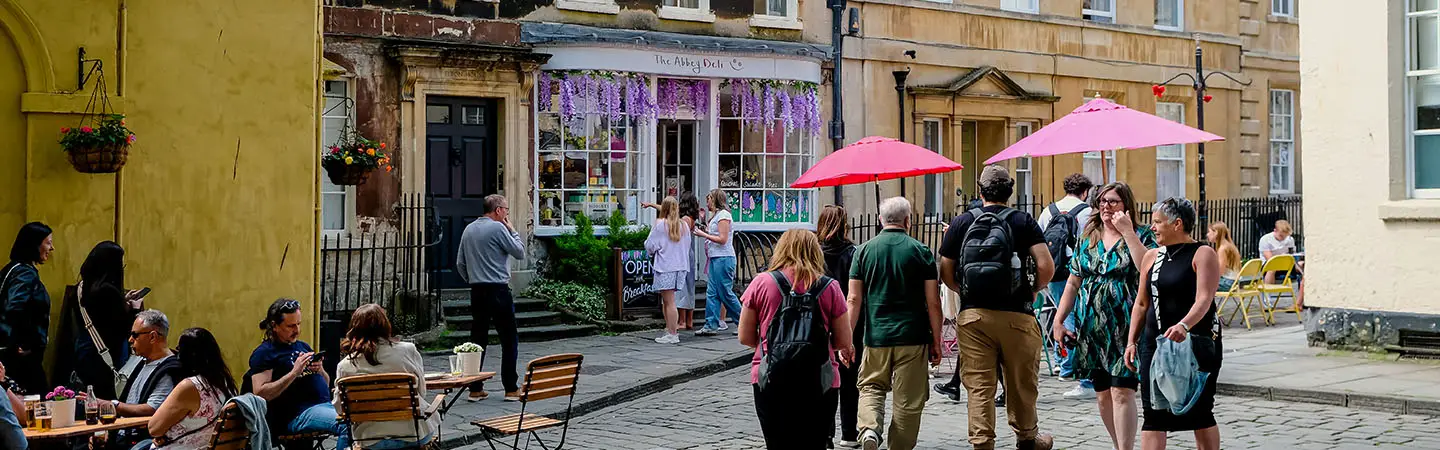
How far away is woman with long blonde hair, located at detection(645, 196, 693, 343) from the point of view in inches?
647

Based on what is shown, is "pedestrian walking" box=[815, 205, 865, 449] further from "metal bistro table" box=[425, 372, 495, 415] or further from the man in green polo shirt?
"metal bistro table" box=[425, 372, 495, 415]

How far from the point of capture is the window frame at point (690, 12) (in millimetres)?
19594

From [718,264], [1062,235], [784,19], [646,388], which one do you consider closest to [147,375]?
[646,388]

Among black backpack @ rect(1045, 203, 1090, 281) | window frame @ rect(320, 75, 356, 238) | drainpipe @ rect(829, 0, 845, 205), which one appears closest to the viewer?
black backpack @ rect(1045, 203, 1090, 281)

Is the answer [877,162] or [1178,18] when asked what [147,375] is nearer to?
[877,162]

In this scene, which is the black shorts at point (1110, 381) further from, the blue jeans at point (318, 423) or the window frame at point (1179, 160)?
the window frame at point (1179, 160)

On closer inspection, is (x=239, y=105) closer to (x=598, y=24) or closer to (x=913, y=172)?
(x=913, y=172)

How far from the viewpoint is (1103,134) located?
1171 centimetres

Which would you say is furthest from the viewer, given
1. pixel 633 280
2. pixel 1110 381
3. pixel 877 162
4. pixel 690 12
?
pixel 690 12

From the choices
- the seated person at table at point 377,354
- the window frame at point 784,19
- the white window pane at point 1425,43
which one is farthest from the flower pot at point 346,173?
the white window pane at point 1425,43

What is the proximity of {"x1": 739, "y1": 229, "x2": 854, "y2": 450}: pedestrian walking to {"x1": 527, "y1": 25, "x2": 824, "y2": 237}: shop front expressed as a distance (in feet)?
35.0

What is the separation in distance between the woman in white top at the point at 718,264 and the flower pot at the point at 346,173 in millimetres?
3553

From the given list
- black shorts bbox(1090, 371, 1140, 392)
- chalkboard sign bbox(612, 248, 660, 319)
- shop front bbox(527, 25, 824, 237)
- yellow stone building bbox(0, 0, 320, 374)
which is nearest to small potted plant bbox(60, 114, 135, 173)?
yellow stone building bbox(0, 0, 320, 374)

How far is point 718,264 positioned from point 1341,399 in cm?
687
